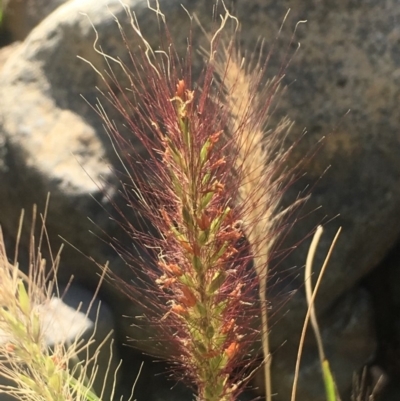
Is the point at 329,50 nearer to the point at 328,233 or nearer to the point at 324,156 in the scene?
the point at 324,156

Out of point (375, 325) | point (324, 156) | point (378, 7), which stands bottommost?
point (375, 325)

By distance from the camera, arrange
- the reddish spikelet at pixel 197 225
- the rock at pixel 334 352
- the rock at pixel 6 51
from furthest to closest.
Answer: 1. the rock at pixel 6 51
2. the rock at pixel 334 352
3. the reddish spikelet at pixel 197 225

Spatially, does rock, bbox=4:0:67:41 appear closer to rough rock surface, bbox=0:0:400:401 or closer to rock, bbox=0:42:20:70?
rock, bbox=0:42:20:70

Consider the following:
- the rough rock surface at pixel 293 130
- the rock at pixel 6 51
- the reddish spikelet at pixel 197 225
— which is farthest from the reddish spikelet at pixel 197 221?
the rock at pixel 6 51

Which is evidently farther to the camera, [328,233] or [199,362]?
[328,233]

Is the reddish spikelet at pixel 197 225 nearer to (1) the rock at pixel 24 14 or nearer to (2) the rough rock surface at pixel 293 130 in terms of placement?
(2) the rough rock surface at pixel 293 130

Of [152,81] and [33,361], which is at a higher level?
[152,81]

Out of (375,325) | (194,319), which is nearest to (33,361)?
(194,319)
